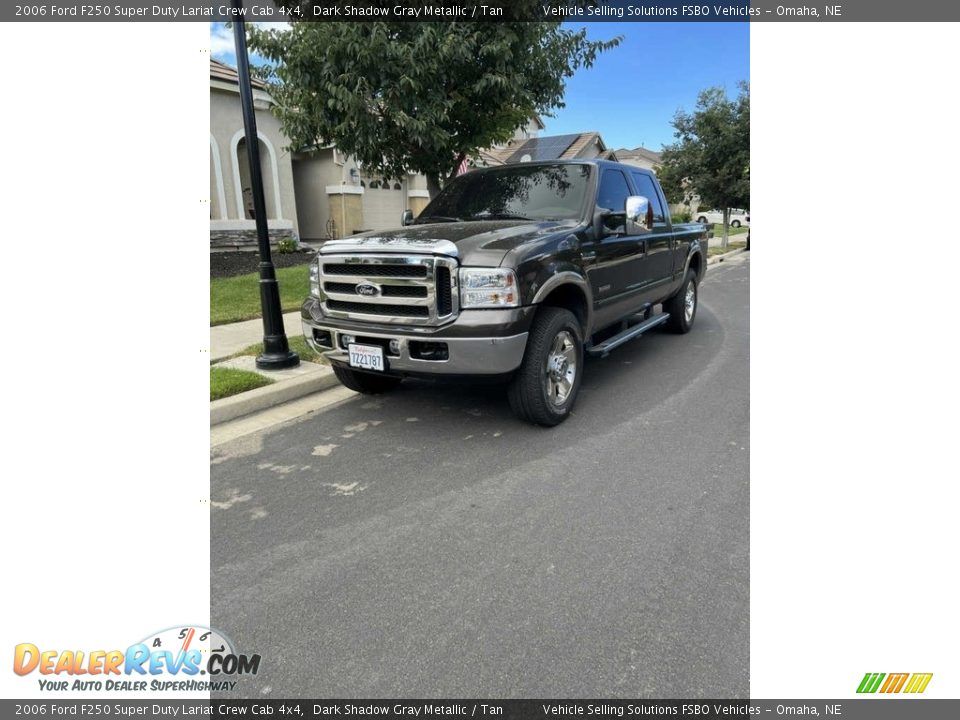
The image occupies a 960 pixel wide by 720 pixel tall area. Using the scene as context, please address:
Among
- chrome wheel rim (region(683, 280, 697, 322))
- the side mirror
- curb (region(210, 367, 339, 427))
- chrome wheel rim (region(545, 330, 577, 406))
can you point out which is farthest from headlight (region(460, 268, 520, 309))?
chrome wheel rim (region(683, 280, 697, 322))

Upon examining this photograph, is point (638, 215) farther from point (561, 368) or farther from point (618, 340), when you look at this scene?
point (561, 368)

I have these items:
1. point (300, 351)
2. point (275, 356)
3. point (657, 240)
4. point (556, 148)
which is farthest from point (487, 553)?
point (556, 148)

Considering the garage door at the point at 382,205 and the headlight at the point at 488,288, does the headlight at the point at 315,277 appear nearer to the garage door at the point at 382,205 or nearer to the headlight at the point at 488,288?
the headlight at the point at 488,288

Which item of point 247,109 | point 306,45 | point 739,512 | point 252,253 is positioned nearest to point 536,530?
point 739,512

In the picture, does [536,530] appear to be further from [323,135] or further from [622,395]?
[323,135]

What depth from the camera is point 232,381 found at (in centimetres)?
497

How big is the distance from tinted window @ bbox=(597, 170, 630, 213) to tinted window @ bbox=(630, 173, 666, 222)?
1.55 ft

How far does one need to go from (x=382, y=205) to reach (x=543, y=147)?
15.3 meters

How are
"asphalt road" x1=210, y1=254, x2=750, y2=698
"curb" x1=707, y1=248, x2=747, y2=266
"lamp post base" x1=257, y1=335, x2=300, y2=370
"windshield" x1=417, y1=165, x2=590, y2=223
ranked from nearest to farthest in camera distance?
"asphalt road" x1=210, y1=254, x2=750, y2=698 → "windshield" x1=417, y1=165, x2=590, y2=223 → "lamp post base" x1=257, y1=335, x2=300, y2=370 → "curb" x1=707, y1=248, x2=747, y2=266

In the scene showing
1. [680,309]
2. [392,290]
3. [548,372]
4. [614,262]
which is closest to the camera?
[392,290]

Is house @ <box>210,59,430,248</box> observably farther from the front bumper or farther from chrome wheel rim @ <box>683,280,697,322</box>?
the front bumper

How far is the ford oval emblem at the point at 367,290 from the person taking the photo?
4.01 m

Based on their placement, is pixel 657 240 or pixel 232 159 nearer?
pixel 657 240

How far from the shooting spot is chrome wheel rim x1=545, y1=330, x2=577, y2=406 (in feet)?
13.8
